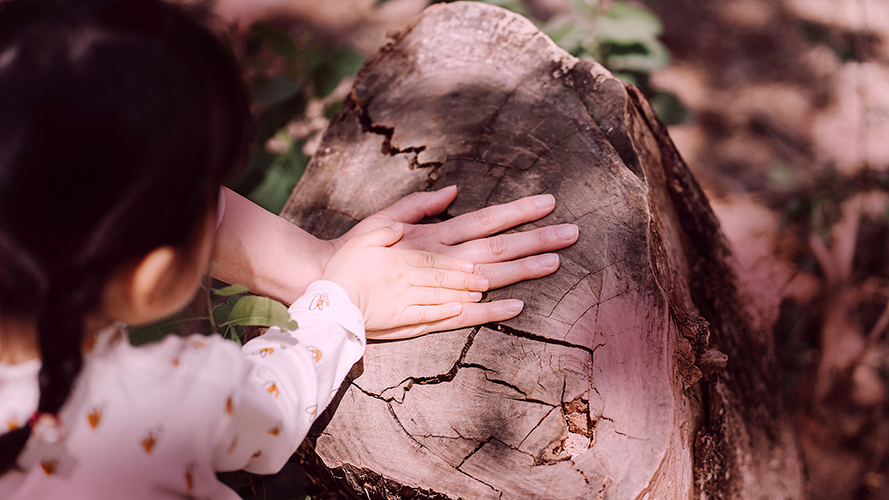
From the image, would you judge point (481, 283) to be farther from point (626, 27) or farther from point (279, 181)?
point (626, 27)

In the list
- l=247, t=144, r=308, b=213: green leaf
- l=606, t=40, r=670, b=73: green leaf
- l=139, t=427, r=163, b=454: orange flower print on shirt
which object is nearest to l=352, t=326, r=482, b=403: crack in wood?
l=139, t=427, r=163, b=454: orange flower print on shirt

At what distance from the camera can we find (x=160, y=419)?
0.73m

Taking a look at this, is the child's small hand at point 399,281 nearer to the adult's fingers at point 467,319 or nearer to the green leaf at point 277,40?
the adult's fingers at point 467,319

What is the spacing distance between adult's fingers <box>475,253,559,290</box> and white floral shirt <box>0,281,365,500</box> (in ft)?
1.23

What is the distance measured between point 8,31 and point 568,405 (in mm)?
931

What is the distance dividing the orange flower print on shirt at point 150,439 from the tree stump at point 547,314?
12.1 inches

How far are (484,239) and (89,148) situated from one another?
0.64m

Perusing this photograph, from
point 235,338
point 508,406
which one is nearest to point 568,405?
point 508,406

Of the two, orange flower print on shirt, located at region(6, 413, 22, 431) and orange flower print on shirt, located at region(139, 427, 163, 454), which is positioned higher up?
orange flower print on shirt, located at region(139, 427, 163, 454)

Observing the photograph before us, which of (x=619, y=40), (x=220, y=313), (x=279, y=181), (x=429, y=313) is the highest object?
(x=619, y=40)

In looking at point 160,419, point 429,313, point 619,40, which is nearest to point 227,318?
point 160,419

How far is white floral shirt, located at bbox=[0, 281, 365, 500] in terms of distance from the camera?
70cm

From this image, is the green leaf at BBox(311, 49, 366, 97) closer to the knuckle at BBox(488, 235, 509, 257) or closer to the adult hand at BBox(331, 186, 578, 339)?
the adult hand at BBox(331, 186, 578, 339)

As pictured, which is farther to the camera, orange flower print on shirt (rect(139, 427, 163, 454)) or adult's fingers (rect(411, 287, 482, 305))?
adult's fingers (rect(411, 287, 482, 305))
